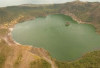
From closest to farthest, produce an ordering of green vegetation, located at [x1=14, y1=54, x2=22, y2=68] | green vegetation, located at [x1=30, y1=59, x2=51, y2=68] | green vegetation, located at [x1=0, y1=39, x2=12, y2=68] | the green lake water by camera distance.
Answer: green vegetation, located at [x1=30, y1=59, x2=51, y2=68], green vegetation, located at [x1=14, y1=54, x2=22, y2=68], green vegetation, located at [x1=0, y1=39, x2=12, y2=68], the green lake water

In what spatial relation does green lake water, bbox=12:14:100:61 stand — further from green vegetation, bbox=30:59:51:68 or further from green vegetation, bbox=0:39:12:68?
green vegetation, bbox=0:39:12:68

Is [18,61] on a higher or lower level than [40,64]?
higher

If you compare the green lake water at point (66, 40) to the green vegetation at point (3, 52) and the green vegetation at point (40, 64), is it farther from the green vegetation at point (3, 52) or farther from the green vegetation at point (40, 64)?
the green vegetation at point (3, 52)

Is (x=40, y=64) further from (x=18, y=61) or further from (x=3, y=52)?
(x=3, y=52)

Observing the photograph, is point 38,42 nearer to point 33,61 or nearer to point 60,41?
point 60,41

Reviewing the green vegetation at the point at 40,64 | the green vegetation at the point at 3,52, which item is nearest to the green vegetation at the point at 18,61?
the green vegetation at the point at 40,64

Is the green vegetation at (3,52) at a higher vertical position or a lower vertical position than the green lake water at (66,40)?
higher

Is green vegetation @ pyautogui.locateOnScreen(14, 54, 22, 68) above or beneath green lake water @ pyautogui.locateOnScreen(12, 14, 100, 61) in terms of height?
above

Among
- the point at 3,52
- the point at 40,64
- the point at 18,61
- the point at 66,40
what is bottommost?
the point at 66,40

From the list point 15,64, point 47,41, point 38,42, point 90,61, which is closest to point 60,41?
point 47,41

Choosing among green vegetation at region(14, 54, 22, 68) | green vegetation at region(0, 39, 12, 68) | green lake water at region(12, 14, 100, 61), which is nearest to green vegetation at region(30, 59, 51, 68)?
green vegetation at region(14, 54, 22, 68)

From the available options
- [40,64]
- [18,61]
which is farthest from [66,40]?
[18,61]
